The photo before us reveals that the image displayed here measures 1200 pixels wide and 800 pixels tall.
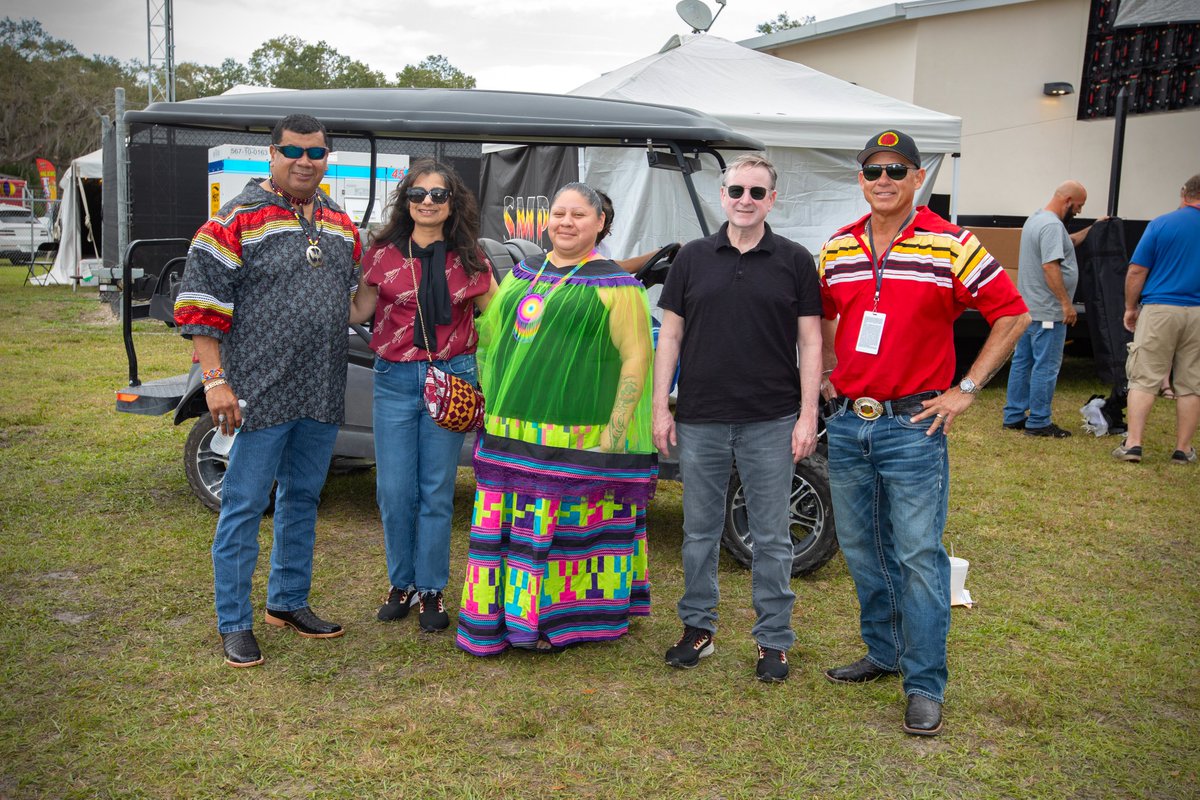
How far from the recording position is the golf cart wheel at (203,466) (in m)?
5.51

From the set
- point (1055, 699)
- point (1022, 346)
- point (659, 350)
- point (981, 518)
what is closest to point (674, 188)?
point (1022, 346)

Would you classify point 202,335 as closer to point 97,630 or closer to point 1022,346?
point 97,630

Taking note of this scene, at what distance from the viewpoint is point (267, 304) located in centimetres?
366

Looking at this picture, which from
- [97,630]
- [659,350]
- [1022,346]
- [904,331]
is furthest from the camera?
[1022,346]

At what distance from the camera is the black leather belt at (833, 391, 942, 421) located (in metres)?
3.31

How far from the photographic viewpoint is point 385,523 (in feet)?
13.8

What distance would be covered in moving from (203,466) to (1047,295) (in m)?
6.64

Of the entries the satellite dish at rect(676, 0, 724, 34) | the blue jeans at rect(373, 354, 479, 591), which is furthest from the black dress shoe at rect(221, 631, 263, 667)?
the satellite dish at rect(676, 0, 724, 34)

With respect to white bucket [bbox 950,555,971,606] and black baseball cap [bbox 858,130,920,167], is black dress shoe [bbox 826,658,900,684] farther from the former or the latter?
black baseball cap [bbox 858,130,920,167]

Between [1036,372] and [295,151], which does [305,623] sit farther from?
[1036,372]

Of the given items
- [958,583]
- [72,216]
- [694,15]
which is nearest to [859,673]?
[958,583]

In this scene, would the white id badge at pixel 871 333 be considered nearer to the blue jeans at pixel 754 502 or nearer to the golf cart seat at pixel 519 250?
the blue jeans at pixel 754 502

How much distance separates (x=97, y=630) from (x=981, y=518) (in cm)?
479

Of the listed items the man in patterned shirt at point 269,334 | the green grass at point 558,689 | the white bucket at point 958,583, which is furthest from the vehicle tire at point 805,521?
the man in patterned shirt at point 269,334
